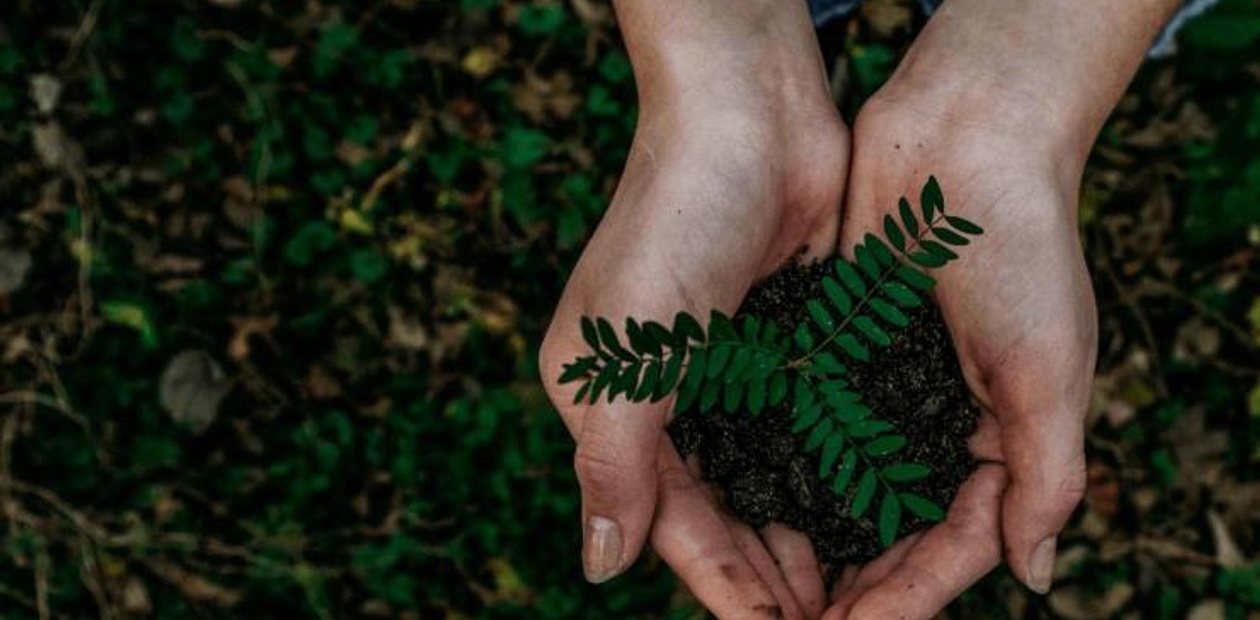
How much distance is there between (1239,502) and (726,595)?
2204 mm

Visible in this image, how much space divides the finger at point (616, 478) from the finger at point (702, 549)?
78mm

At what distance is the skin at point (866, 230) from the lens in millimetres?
2691

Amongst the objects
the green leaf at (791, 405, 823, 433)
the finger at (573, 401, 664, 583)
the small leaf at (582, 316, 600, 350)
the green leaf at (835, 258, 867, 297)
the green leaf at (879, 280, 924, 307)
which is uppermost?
the small leaf at (582, 316, 600, 350)

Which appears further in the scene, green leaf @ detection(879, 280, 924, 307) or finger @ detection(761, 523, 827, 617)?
finger @ detection(761, 523, 827, 617)

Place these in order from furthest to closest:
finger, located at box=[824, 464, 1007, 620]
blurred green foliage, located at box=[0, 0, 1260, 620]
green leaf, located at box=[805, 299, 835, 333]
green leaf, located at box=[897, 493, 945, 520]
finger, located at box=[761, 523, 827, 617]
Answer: blurred green foliage, located at box=[0, 0, 1260, 620] → finger, located at box=[761, 523, 827, 617] → finger, located at box=[824, 464, 1007, 620] → green leaf, located at box=[805, 299, 835, 333] → green leaf, located at box=[897, 493, 945, 520]

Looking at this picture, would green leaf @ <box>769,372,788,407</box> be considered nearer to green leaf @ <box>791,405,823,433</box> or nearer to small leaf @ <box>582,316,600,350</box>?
green leaf @ <box>791,405,823,433</box>

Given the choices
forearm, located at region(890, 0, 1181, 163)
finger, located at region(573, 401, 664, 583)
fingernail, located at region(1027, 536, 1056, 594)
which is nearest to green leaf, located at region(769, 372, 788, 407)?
finger, located at region(573, 401, 664, 583)

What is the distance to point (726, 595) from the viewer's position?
2.69 m

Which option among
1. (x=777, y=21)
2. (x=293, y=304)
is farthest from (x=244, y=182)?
(x=777, y=21)

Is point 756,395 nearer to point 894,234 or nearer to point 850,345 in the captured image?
point 850,345

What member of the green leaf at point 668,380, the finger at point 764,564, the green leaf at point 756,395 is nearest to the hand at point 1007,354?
the finger at point 764,564

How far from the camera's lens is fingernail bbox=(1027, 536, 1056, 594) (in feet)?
9.05

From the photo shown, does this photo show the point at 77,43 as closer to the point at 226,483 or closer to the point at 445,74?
the point at 445,74

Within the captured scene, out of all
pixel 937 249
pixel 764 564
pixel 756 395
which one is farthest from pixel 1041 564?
pixel 756 395
